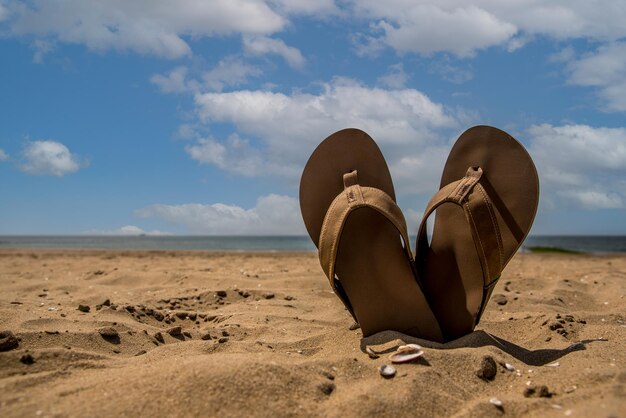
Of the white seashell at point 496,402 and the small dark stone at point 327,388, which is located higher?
the small dark stone at point 327,388

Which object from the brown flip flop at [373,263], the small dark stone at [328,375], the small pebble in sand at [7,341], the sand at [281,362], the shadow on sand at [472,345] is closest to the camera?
the sand at [281,362]

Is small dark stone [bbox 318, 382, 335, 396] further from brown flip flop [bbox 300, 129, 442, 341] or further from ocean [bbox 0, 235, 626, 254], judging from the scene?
ocean [bbox 0, 235, 626, 254]

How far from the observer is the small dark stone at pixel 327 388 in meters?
1.74

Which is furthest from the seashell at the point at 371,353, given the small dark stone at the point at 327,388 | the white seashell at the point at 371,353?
the small dark stone at the point at 327,388

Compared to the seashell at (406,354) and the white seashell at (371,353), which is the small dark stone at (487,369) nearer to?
the seashell at (406,354)

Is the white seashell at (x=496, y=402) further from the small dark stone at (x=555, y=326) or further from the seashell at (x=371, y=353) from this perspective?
the small dark stone at (x=555, y=326)

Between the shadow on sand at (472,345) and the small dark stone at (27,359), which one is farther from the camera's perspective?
the shadow on sand at (472,345)

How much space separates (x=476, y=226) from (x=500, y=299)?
1.60 metres

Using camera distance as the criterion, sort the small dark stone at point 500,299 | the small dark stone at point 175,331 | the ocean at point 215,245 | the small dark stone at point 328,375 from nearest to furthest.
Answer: the small dark stone at point 328,375
the small dark stone at point 175,331
the small dark stone at point 500,299
the ocean at point 215,245

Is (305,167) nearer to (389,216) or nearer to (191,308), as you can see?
(389,216)

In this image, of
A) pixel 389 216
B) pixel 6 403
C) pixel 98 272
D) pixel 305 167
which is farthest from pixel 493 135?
pixel 98 272

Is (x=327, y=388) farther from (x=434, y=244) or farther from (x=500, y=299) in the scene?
(x=500, y=299)

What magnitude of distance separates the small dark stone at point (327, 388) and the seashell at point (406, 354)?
11.3 inches

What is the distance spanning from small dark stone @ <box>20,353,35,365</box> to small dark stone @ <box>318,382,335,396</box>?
1.06 m
